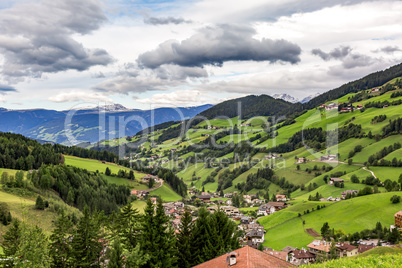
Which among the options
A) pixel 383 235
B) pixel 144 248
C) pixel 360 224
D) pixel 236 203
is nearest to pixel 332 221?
pixel 360 224

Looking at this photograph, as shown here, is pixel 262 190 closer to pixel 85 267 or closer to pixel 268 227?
pixel 268 227

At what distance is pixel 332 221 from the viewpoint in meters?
87.1

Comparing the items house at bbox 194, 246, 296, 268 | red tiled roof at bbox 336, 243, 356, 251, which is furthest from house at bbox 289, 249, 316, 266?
house at bbox 194, 246, 296, 268

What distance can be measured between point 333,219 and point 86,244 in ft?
259

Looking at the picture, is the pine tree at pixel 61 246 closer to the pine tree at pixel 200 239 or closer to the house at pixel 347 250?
the pine tree at pixel 200 239

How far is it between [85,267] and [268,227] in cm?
7638

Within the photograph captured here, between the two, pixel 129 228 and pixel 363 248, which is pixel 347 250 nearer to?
pixel 363 248

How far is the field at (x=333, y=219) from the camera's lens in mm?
79625

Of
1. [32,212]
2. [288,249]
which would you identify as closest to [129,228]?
[32,212]

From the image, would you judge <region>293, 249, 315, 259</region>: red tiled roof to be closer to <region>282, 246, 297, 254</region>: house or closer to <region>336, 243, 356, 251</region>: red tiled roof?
<region>282, 246, 297, 254</region>: house

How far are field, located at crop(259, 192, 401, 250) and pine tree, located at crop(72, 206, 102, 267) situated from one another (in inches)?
2201

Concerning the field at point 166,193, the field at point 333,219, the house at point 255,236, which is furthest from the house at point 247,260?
the field at point 166,193

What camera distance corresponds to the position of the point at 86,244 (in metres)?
38.4

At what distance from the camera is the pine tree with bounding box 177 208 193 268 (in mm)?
37000
